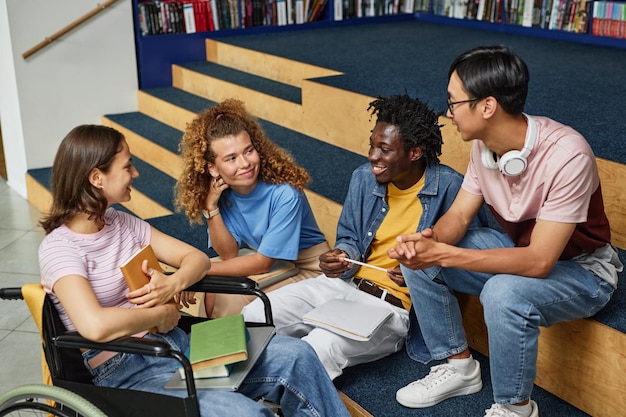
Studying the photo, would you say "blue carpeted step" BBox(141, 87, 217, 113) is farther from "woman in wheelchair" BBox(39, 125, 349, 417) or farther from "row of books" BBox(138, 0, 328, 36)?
"woman in wheelchair" BBox(39, 125, 349, 417)

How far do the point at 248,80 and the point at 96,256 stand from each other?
128 inches

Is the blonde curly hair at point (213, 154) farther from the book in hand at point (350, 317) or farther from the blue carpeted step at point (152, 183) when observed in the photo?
the blue carpeted step at point (152, 183)

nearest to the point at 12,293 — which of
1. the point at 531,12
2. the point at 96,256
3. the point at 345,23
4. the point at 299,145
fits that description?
the point at 96,256

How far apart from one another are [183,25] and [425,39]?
1747 millimetres

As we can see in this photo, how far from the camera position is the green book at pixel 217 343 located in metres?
1.86

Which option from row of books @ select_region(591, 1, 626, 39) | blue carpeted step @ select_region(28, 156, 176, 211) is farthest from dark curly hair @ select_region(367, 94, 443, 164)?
row of books @ select_region(591, 1, 626, 39)

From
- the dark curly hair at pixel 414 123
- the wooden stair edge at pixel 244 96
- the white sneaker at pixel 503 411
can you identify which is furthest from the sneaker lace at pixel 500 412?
the wooden stair edge at pixel 244 96

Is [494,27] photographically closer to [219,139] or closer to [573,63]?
[573,63]

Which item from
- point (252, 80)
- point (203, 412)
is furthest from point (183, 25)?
point (203, 412)

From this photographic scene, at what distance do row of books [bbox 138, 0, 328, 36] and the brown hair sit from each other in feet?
12.0

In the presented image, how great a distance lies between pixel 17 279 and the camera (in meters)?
3.83

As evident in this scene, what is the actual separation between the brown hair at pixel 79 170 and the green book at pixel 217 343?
412mm

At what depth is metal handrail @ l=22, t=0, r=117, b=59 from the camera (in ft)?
16.1

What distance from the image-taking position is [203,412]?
1.79 m
